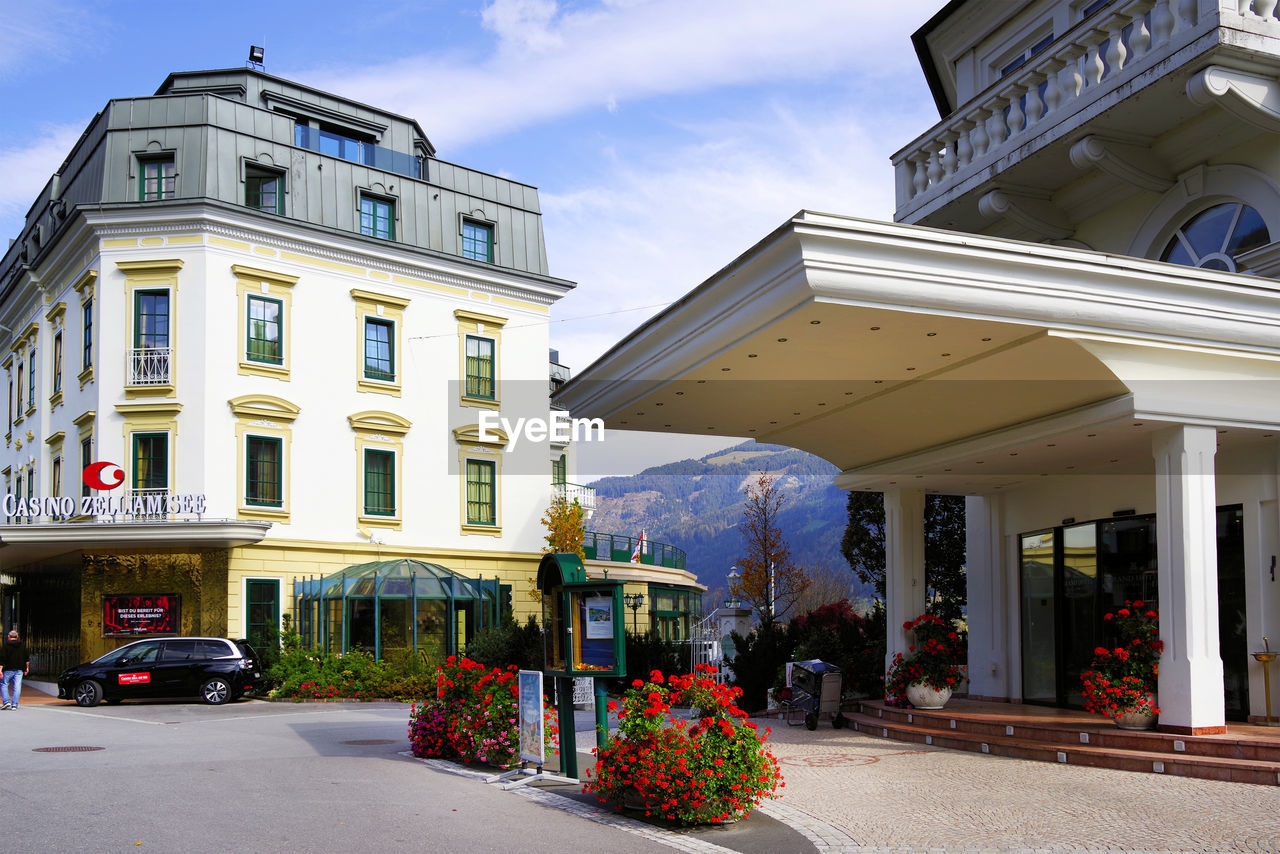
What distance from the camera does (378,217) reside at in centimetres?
3184

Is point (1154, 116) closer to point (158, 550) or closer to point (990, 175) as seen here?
point (990, 175)

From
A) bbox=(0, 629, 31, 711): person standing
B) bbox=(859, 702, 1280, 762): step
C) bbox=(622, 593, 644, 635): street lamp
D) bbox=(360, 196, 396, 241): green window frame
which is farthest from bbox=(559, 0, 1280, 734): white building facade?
bbox=(360, 196, 396, 241): green window frame

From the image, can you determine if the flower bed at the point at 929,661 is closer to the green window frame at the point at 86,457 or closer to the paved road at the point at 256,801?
the paved road at the point at 256,801

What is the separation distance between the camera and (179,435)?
2745 centimetres

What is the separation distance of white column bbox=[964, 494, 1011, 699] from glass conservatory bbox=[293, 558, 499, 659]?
1397 centimetres

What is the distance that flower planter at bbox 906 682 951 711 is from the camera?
15523 millimetres

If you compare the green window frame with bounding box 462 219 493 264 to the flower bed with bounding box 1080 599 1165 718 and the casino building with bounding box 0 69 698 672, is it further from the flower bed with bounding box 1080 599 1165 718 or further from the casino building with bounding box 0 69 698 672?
the flower bed with bounding box 1080 599 1165 718

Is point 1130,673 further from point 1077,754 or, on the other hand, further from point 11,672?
point 11,672

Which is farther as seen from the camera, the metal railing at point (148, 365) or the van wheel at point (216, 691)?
the metal railing at point (148, 365)

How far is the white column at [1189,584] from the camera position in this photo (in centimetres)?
1171

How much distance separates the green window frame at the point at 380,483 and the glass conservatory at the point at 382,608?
6.56ft

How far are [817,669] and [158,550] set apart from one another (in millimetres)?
17625

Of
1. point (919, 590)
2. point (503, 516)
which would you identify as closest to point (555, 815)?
point (919, 590)

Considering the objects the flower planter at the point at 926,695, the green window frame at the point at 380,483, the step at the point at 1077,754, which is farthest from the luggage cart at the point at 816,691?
the green window frame at the point at 380,483
